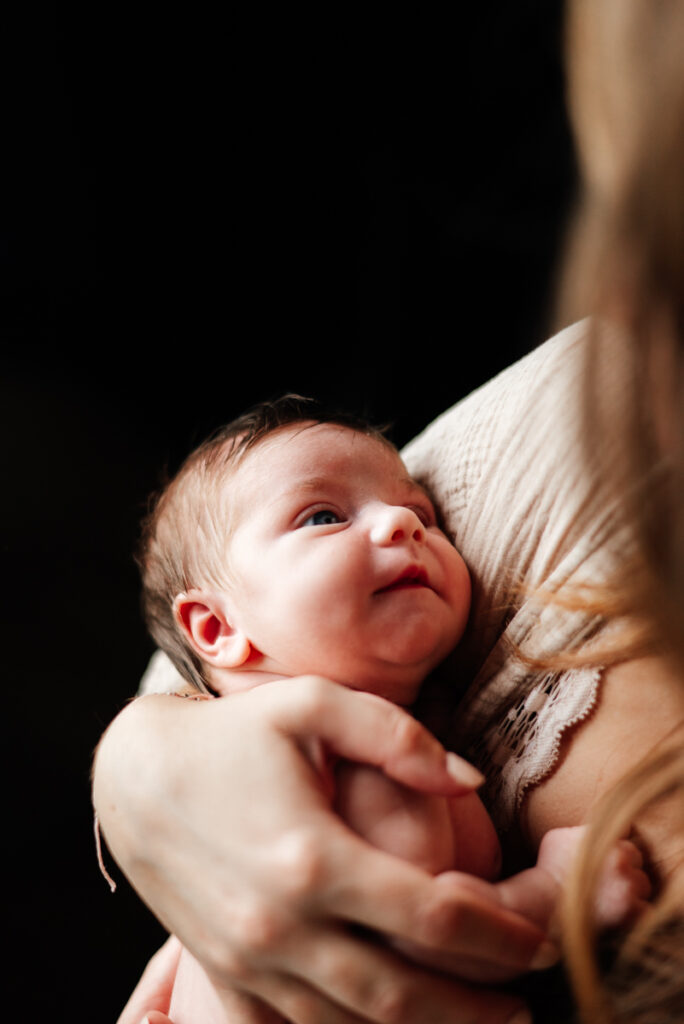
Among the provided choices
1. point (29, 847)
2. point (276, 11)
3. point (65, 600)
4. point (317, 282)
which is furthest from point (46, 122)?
point (29, 847)

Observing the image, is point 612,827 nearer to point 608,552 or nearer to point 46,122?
point 608,552

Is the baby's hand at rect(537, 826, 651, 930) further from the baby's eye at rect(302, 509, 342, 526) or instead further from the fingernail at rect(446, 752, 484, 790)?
the baby's eye at rect(302, 509, 342, 526)

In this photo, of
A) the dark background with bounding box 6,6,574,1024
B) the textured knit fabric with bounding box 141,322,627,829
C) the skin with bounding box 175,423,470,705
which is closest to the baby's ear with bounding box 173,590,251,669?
the skin with bounding box 175,423,470,705

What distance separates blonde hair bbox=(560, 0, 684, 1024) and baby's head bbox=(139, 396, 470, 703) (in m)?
0.29

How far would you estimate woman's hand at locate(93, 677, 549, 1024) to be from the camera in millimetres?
552

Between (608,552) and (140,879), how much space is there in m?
0.49

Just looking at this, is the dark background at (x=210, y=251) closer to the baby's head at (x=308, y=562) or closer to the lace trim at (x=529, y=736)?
the baby's head at (x=308, y=562)

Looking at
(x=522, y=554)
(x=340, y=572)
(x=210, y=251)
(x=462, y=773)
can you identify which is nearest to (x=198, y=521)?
(x=340, y=572)

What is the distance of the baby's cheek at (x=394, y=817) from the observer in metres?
0.65

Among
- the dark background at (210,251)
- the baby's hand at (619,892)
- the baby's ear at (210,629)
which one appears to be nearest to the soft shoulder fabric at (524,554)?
the baby's hand at (619,892)

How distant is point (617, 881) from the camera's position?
24.2 inches

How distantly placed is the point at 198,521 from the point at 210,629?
13cm

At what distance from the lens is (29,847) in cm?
137

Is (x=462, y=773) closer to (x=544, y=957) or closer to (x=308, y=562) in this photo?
(x=544, y=957)
